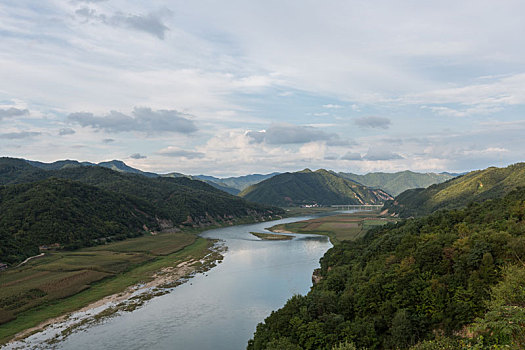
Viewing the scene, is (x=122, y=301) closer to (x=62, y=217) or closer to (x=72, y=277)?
(x=72, y=277)

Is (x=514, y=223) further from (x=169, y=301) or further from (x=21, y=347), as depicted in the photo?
(x=21, y=347)

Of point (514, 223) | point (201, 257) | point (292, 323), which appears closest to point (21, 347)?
point (292, 323)

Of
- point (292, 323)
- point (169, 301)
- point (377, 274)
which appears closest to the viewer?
point (292, 323)

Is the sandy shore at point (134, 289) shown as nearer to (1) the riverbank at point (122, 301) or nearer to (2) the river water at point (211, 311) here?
(1) the riverbank at point (122, 301)

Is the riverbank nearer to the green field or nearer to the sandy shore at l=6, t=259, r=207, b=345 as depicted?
the sandy shore at l=6, t=259, r=207, b=345

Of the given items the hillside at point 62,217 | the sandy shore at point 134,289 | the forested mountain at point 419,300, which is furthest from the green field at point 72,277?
the forested mountain at point 419,300

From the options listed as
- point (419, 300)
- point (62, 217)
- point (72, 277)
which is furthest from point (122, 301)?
point (62, 217)
